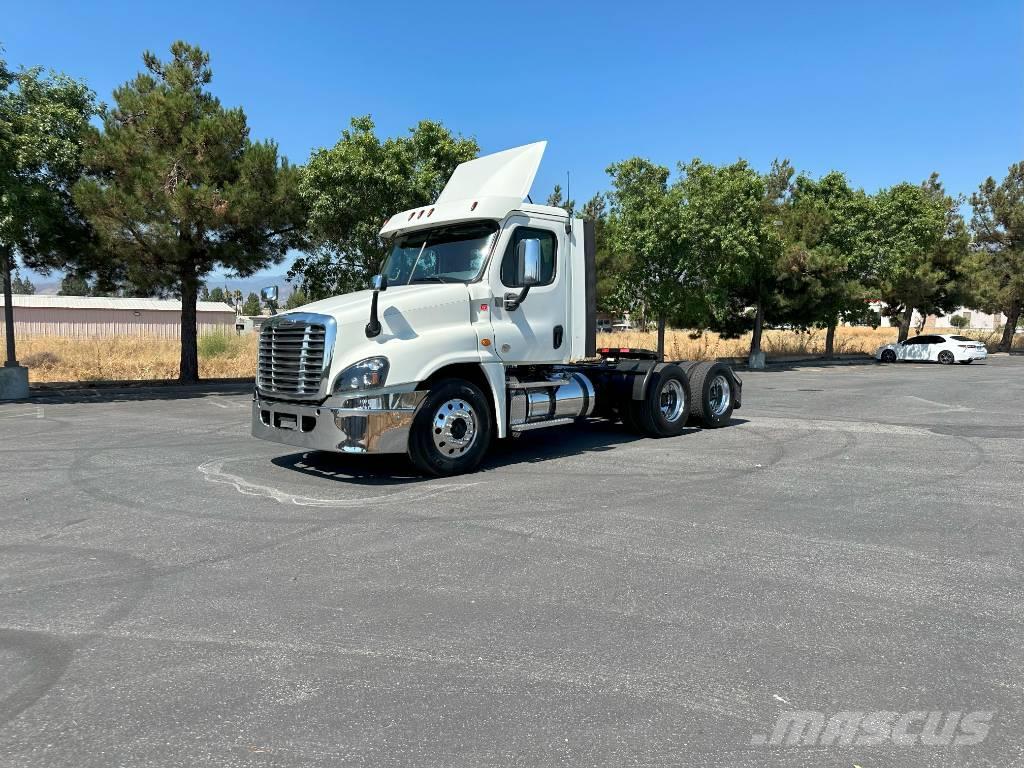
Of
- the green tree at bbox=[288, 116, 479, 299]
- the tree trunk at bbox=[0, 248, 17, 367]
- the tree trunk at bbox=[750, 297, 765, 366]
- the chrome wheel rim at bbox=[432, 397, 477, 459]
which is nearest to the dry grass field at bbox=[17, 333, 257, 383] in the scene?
the tree trunk at bbox=[0, 248, 17, 367]

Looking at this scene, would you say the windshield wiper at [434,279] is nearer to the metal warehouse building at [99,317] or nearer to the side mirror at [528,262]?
the side mirror at [528,262]

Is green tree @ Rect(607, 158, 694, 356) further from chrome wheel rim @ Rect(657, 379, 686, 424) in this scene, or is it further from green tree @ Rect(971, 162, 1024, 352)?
green tree @ Rect(971, 162, 1024, 352)

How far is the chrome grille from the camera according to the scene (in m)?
7.35

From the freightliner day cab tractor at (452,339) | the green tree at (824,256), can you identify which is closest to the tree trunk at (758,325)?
the green tree at (824,256)

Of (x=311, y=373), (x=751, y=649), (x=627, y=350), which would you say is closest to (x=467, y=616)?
(x=751, y=649)

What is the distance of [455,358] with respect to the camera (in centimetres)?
782

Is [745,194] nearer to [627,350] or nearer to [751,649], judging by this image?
[627,350]

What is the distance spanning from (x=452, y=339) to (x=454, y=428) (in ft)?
3.16

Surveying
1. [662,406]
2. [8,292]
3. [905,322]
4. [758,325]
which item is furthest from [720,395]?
[905,322]

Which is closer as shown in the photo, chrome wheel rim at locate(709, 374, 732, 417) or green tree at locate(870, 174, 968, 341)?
chrome wheel rim at locate(709, 374, 732, 417)

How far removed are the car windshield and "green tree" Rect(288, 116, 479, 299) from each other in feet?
33.7

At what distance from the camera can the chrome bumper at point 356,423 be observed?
7205 millimetres

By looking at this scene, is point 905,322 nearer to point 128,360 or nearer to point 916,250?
point 916,250

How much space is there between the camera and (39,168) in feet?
55.9
